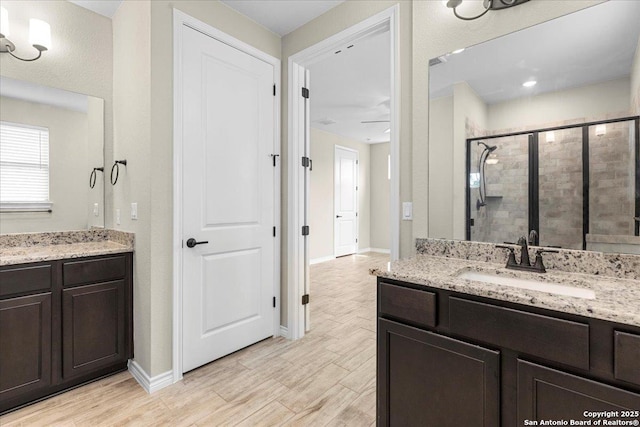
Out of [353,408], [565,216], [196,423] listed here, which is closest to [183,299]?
[196,423]

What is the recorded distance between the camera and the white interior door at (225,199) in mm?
2118

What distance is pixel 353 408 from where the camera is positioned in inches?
70.4

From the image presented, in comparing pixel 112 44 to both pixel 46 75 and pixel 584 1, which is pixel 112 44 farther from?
pixel 584 1

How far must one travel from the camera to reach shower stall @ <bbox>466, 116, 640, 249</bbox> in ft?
4.23

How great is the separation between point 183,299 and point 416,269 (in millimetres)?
1569

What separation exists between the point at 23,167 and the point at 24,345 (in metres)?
1.19

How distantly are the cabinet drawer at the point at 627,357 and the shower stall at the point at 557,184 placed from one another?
63 cm

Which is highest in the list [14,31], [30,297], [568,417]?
[14,31]

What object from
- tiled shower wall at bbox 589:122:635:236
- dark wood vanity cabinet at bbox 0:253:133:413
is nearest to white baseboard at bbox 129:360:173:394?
dark wood vanity cabinet at bbox 0:253:133:413

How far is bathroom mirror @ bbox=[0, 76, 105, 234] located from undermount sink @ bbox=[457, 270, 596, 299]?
2662 mm

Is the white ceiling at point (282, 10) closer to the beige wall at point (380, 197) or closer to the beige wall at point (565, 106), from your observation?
the beige wall at point (565, 106)

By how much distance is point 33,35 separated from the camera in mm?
1977

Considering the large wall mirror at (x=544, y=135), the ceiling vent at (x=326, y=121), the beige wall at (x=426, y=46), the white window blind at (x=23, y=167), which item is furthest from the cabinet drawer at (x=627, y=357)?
the ceiling vent at (x=326, y=121)

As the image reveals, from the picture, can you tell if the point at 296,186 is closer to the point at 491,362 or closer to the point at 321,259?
the point at 491,362
